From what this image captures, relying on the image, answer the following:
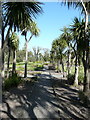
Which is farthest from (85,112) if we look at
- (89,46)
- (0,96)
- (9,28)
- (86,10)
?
(86,10)

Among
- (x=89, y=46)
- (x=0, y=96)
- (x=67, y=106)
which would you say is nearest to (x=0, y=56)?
(x=0, y=96)

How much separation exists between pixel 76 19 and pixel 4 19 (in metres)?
5.10

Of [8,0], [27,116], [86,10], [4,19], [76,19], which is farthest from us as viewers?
[76,19]

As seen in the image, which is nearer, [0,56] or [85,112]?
[85,112]

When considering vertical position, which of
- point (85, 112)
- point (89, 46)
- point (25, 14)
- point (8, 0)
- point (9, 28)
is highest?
point (8, 0)

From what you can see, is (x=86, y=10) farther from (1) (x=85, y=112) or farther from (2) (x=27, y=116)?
(2) (x=27, y=116)

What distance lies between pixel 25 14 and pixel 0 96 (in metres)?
3.52

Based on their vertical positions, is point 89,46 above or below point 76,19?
below

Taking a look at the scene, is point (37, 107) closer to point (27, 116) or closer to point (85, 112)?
point (27, 116)

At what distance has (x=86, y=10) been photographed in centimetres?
682

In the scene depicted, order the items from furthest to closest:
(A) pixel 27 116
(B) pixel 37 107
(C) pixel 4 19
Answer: (C) pixel 4 19, (B) pixel 37 107, (A) pixel 27 116

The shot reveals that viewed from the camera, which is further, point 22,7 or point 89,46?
point 89,46

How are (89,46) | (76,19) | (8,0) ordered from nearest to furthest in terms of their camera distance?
(8,0)
(89,46)
(76,19)

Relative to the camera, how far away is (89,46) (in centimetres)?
728
